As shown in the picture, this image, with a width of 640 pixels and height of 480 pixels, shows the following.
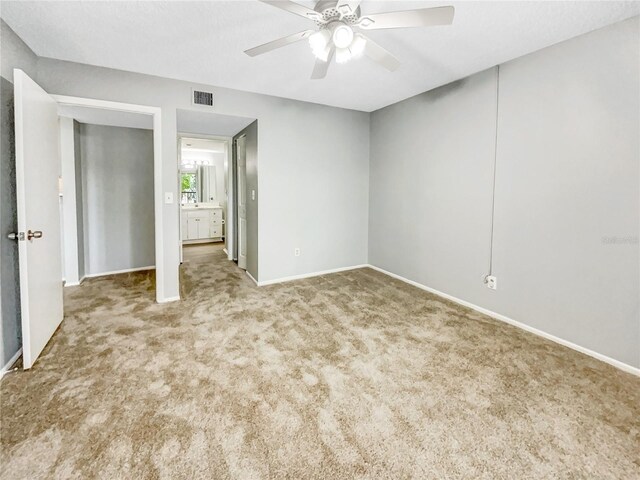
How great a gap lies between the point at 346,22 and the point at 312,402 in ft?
7.31

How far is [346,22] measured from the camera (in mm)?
1792

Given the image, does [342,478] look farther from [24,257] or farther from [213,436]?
[24,257]

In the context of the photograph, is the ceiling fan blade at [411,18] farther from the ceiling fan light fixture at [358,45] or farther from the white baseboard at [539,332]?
the white baseboard at [539,332]

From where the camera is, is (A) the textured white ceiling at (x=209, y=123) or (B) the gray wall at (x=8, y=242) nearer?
(B) the gray wall at (x=8, y=242)

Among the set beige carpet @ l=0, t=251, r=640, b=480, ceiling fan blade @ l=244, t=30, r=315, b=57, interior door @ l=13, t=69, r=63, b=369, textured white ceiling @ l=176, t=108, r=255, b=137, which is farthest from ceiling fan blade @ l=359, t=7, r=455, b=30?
textured white ceiling @ l=176, t=108, r=255, b=137

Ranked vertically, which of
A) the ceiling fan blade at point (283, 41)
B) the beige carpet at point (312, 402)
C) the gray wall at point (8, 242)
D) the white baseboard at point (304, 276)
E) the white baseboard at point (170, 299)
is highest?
the ceiling fan blade at point (283, 41)

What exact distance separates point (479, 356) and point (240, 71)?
11.0 feet

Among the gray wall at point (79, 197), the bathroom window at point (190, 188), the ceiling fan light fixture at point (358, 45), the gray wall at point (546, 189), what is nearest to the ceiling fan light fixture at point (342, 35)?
the ceiling fan light fixture at point (358, 45)

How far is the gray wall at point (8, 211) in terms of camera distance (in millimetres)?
2148

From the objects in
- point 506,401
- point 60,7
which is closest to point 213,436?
point 506,401

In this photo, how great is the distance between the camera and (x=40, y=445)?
60.1 inches

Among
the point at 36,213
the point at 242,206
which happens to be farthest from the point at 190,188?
the point at 36,213

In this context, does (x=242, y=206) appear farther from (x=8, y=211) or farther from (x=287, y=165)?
(x=8, y=211)

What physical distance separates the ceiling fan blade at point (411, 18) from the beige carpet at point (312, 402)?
2122 millimetres
